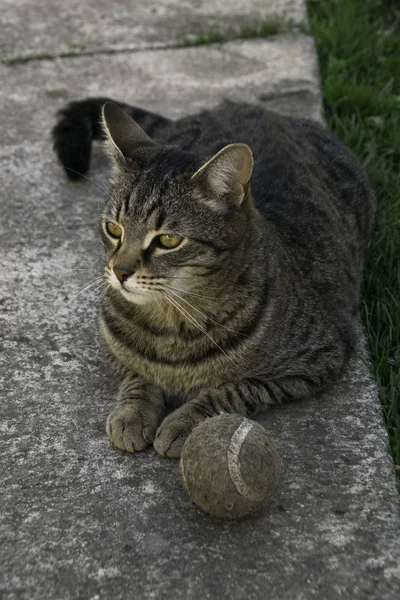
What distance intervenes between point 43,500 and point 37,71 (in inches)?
143

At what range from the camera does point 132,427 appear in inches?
113

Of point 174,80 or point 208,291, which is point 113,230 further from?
point 174,80

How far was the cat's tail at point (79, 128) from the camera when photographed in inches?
173

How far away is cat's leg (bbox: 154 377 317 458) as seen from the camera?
2.82m

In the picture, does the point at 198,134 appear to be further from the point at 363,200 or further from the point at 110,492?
the point at 110,492

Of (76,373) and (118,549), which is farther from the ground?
(118,549)

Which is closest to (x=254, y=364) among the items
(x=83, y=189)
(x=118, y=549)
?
(x=118, y=549)

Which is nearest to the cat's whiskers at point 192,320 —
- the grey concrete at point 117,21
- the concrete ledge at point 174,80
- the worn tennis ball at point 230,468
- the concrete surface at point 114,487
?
the concrete surface at point 114,487

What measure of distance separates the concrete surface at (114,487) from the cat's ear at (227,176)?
0.78 m

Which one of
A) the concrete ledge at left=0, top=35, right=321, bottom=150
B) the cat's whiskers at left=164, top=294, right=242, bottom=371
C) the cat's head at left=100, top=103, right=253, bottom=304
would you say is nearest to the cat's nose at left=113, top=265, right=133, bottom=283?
the cat's head at left=100, top=103, right=253, bottom=304

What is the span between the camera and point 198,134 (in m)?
3.99

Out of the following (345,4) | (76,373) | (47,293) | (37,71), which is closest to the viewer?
(76,373)

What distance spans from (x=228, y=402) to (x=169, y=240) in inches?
23.6

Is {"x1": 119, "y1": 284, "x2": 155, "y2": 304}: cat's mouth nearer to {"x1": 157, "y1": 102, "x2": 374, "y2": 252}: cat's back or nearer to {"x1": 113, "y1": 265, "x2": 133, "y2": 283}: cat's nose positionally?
{"x1": 113, "y1": 265, "x2": 133, "y2": 283}: cat's nose
